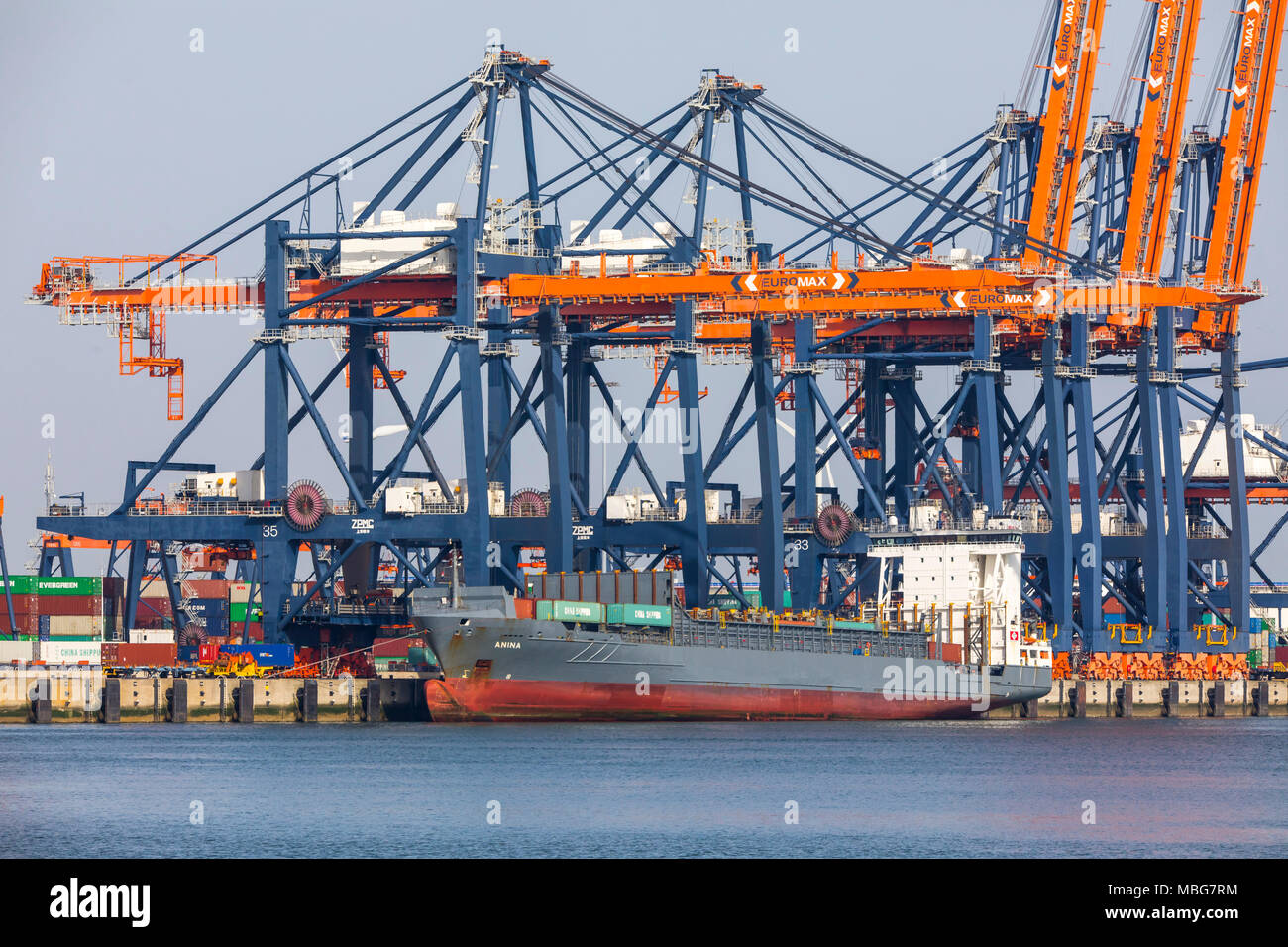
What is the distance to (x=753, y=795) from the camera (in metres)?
50.4

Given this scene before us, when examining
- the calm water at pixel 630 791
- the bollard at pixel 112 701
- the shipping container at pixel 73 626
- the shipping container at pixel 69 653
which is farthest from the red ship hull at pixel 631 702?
the shipping container at pixel 73 626

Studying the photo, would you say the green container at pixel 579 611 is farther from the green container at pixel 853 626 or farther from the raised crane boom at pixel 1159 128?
the raised crane boom at pixel 1159 128

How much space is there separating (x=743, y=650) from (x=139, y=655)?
2434cm

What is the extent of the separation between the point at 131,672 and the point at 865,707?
2675 centimetres

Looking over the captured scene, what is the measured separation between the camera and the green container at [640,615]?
71.5m

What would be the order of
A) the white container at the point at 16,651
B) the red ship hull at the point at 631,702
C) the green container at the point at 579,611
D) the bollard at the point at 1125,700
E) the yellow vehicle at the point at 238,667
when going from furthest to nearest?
the bollard at the point at 1125,700, the white container at the point at 16,651, the yellow vehicle at the point at 238,667, the red ship hull at the point at 631,702, the green container at the point at 579,611

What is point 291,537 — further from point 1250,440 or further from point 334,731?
point 1250,440

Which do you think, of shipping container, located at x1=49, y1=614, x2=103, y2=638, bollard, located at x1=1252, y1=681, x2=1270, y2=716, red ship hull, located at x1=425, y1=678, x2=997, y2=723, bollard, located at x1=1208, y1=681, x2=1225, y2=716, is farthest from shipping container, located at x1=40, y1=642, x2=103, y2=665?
bollard, located at x1=1252, y1=681, x2=1270, y2=716

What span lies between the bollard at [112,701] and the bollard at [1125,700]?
128 ft

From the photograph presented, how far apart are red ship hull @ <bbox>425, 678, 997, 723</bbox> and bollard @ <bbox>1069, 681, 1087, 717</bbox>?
920 cm

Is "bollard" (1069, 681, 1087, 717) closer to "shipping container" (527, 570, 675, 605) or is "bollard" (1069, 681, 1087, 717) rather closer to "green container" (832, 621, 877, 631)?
"green container" (832, 621, 877, 631)

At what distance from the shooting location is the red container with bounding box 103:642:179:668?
8212cm

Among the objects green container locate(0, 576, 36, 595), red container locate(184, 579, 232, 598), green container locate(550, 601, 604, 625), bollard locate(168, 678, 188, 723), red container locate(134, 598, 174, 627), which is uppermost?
green container locate(0, 576, 36, 595)
